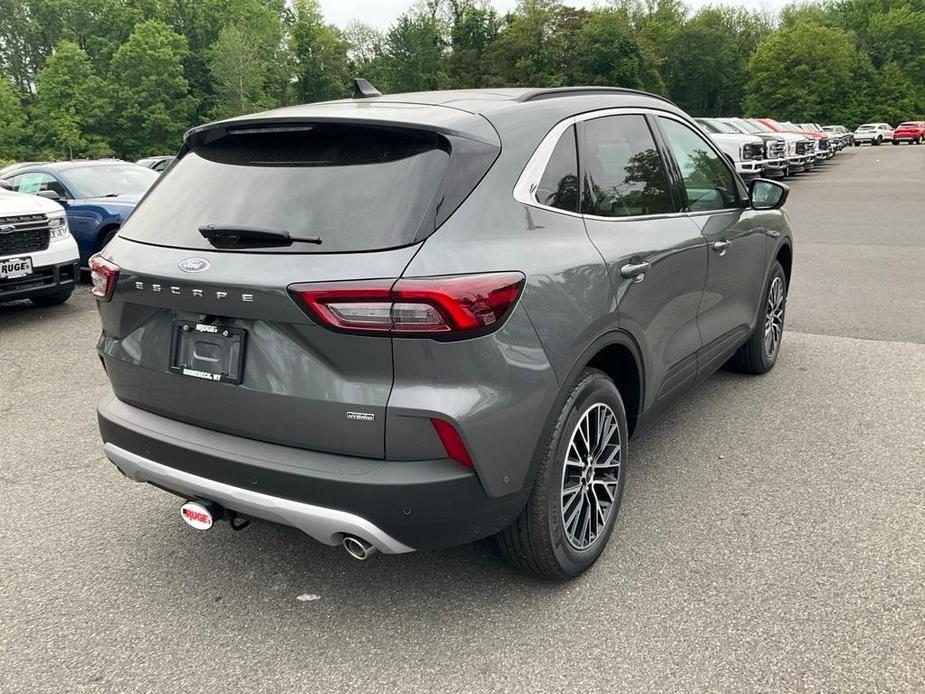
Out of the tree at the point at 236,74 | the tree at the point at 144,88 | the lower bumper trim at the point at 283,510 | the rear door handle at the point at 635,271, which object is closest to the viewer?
A: the lower bumper trim at the point at 283,510

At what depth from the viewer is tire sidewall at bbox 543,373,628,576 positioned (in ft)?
8.65

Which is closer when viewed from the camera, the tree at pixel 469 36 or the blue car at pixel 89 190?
the blue car at pixel 89 190

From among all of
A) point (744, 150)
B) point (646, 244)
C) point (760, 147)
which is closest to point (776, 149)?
point (760, 147)

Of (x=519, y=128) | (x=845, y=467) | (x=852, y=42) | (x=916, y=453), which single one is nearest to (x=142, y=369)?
(x=519, y=128)

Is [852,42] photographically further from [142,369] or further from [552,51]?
[142,369]

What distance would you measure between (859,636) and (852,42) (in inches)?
3840

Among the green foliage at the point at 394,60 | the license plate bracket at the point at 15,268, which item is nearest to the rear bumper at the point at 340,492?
the license plate bracket at the point at 15,268

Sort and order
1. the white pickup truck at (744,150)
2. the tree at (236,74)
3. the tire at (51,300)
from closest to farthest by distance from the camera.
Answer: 1. the tire at (51,300)
2. the white pickup truck at (744,150)
3. the tree at (236,74)

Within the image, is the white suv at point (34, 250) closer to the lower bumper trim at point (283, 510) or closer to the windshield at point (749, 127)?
the lower bumper trim at point (283, 510)

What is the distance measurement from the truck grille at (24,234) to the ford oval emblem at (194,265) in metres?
5.49

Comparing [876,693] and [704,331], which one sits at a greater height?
[704,331]

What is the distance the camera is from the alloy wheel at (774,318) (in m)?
5.14

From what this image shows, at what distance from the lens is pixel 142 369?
2719 millimetres

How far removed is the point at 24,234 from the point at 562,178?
618cm
